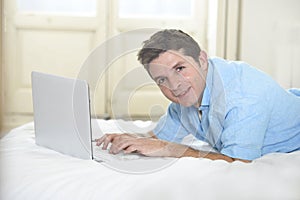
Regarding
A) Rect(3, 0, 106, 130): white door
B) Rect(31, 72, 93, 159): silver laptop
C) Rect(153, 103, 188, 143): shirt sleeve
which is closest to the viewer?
Rect(31, 72, 93, 159): silver laptop

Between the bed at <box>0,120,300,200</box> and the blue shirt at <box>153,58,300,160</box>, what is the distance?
0.06 metres

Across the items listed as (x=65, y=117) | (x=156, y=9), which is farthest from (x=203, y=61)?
(x=156, y=9)

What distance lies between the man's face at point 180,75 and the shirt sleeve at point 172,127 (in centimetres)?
15

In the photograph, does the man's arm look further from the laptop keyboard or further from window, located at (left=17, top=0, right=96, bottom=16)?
window, located at (left=17, top=0, right=96, bottom=16)

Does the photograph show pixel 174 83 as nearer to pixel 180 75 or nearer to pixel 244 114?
pixel 180 75

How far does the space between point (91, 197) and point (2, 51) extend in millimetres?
290

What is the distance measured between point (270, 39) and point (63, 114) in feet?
4.21

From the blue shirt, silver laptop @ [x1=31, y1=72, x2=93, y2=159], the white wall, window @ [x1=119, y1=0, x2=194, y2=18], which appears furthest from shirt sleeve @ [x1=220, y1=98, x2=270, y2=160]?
window @ [x1=119, y1=0, x2=194, y2=18]

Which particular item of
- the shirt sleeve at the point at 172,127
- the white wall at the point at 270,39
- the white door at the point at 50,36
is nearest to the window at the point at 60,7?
the white door at the point at 50,36

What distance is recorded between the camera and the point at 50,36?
211 cm

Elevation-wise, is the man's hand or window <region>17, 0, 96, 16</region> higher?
window <region>17, 0, 96, 16</region>

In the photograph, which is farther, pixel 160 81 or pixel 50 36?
pixel 50 36

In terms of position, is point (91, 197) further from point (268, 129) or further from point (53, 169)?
point (268, 129)

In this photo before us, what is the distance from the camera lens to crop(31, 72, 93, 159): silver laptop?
755mm
